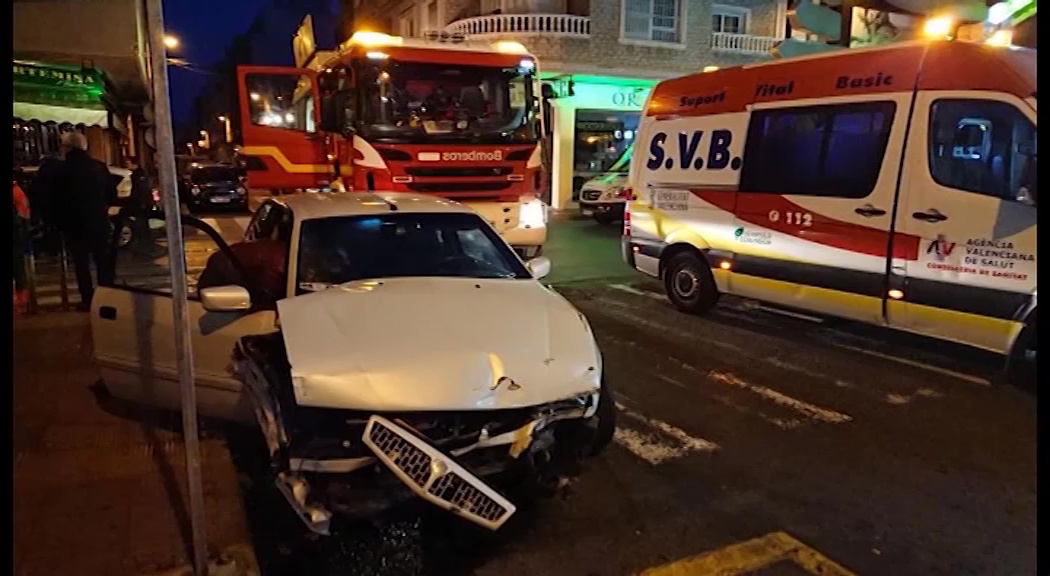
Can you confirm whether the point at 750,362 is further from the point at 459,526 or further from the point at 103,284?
the point at 103,284

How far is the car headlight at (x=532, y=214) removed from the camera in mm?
10414

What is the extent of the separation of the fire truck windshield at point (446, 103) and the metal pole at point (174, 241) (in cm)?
690

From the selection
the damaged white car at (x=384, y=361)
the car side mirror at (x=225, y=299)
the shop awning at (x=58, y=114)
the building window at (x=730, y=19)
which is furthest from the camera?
the building window at (x=730, y=19)

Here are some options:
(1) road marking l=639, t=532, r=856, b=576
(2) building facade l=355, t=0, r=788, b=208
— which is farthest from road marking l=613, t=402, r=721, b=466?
(2) building facade l=355, t=0, r=788, b=208

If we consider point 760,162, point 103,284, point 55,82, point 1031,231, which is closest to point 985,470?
point 1031,231

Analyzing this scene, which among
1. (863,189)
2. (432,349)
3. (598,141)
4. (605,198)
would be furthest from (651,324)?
(598,141)

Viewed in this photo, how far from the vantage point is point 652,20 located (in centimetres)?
2233

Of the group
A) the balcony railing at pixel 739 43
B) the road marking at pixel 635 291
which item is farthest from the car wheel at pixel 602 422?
the balcony railing at pixel 739 43

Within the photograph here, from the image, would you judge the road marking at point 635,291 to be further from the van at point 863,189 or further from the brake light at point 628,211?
the brake light at point 628,211

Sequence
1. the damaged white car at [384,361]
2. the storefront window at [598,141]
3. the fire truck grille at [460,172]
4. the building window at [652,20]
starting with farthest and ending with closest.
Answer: the storefront window at [598,141], the building window at [652,20], the fire truck grille at [460,172], the damaged white car at [384,361]

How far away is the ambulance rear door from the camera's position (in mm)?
5691

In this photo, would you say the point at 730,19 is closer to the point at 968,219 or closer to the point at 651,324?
the point at 651,324

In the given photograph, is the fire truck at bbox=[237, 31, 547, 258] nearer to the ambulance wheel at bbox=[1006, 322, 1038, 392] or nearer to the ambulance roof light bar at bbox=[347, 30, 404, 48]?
the ambulance roof light bar at bbox=[347, 30, 404, 48]

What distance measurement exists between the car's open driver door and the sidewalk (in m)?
6.21
